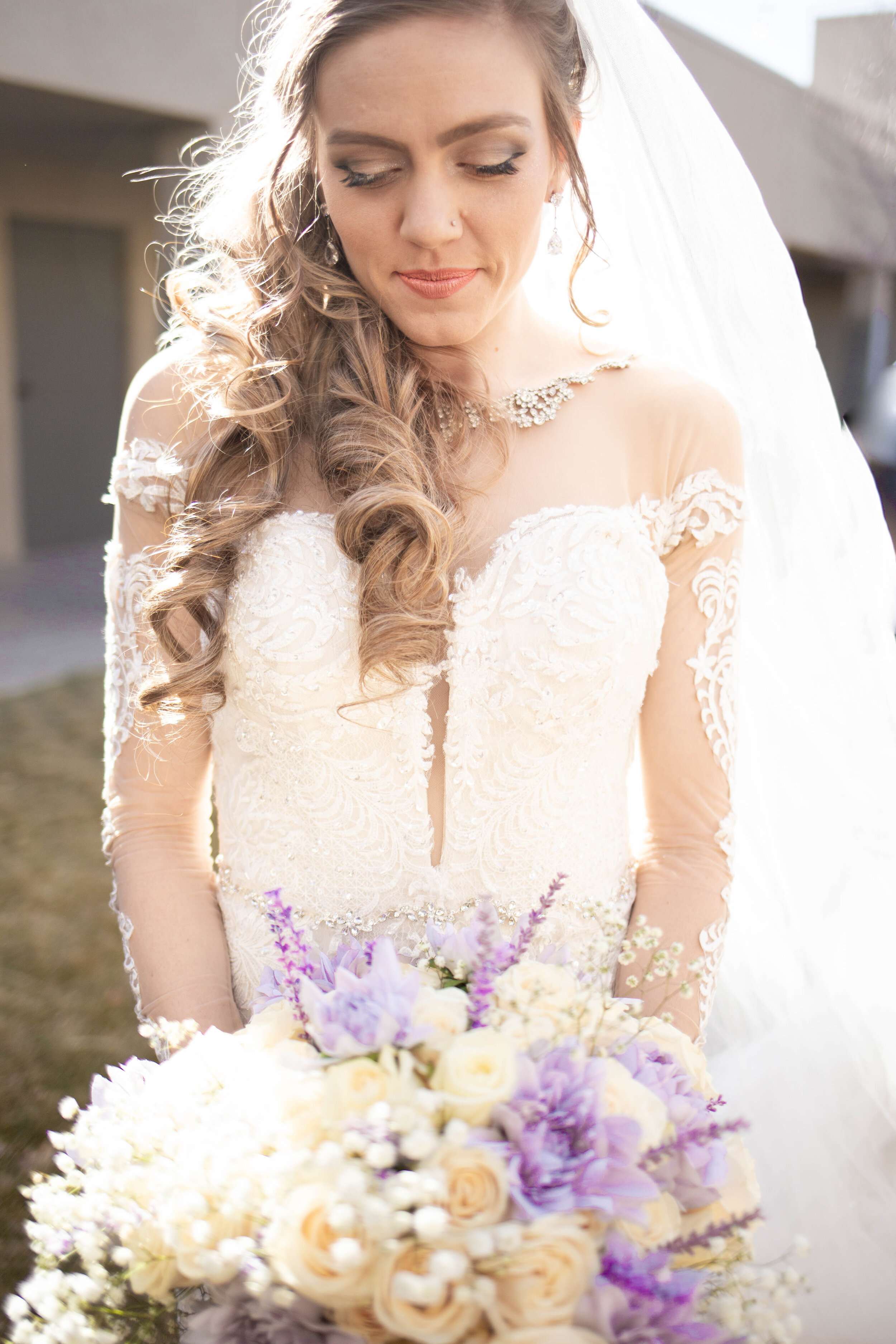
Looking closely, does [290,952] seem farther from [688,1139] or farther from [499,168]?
[499,168]

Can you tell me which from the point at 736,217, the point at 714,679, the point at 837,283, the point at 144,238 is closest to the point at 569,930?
the point at 714,679

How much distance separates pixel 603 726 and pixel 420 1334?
1049 mm

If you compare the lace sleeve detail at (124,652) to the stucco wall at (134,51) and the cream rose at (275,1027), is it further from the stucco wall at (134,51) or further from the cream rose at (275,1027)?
the stucco wall at (134,51)

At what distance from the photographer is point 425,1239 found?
32.1 inches

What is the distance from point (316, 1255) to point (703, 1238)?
1.14 feet

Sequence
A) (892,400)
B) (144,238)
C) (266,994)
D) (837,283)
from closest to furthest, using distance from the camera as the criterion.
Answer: (266,994), (892,400), (837,283), (144,238)

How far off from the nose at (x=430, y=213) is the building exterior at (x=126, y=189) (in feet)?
6.73

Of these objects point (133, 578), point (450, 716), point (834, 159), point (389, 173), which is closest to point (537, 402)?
point (389, 173)

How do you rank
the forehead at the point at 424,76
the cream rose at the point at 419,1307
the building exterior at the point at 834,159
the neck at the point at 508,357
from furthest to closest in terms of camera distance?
the building exterior at the point at 834,159 < the neck at the point at 508,357 < the forehead at the point at 424,76 < the cream rose at the point at 419,1307

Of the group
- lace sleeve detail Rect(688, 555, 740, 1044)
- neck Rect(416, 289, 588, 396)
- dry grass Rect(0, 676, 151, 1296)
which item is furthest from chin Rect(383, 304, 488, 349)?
dry grass Rect(0, 676, 151, 1296)

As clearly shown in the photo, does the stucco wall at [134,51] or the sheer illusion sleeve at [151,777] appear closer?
the sheer illusion sleeve at [151,777]

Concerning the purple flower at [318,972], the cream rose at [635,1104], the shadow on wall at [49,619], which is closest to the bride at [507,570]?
the purple flower at [318,972]

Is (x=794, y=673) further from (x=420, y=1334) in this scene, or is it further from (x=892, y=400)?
(x=892, y=400)

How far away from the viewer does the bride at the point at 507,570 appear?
1.61 meters
